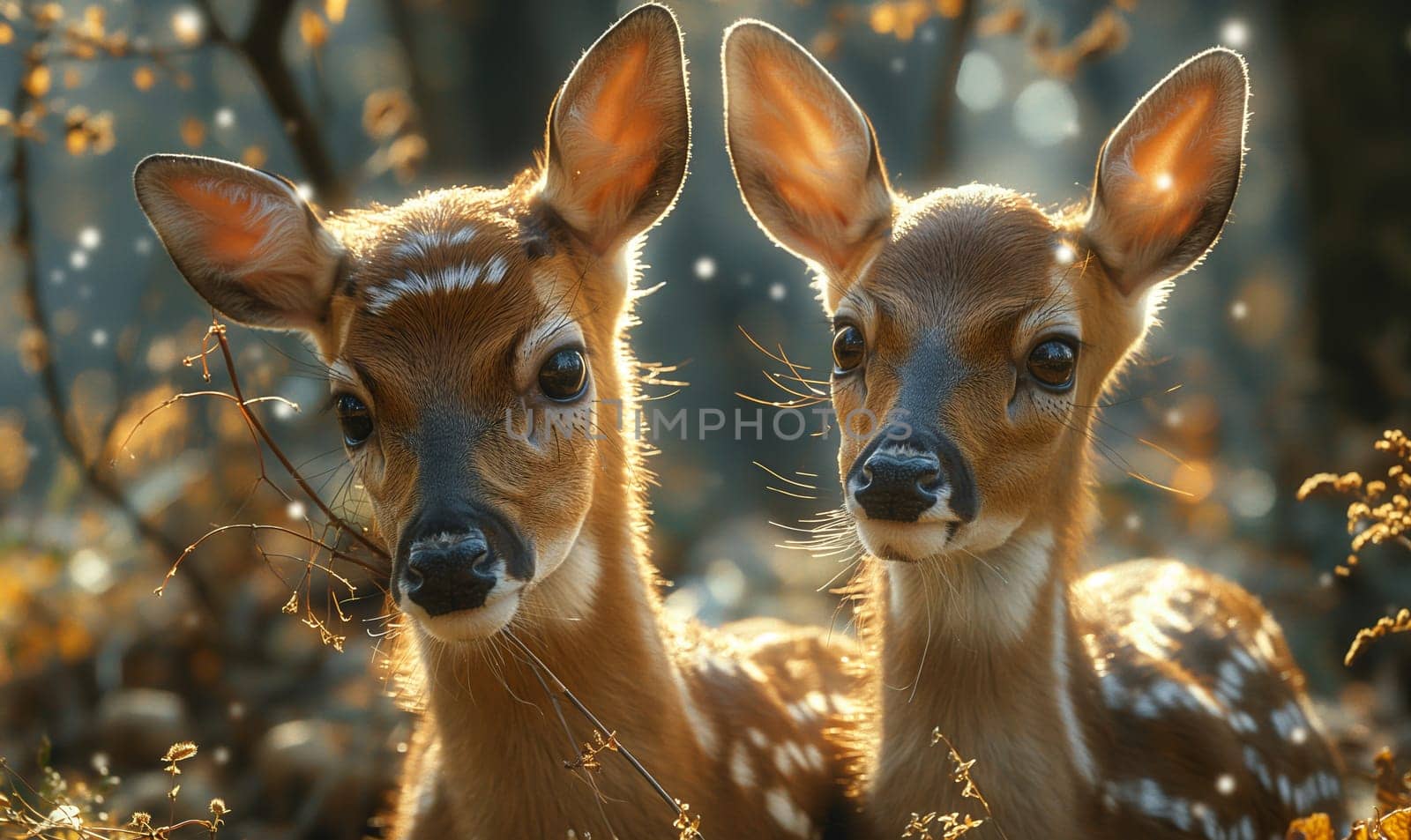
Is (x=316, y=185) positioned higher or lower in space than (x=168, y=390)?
higher

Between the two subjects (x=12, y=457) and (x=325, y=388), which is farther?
(x=12, y=457)

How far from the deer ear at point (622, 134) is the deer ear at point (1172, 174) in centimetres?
112

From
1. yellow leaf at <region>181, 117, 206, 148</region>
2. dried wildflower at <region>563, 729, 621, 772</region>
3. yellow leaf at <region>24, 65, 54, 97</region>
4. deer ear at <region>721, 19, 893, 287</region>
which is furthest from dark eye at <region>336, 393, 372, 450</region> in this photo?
yellow leaf at <region>181, 117, 206, 148</region>

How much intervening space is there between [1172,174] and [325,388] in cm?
428

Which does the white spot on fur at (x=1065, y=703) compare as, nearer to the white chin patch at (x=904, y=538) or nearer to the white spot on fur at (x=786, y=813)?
the white chin patch at (x=904, y=538)

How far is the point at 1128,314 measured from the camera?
355 cm

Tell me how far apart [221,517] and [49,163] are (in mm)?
7465

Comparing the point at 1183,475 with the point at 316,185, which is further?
the point at 1183,475

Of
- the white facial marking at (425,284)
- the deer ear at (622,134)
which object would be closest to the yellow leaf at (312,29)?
the deer ear at (622,134)

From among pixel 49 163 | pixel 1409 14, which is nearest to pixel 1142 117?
pixel 1409 14

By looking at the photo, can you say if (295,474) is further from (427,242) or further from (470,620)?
(470,620)

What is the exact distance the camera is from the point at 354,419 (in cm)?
314

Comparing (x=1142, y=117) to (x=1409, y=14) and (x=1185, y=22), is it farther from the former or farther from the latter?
(x=1185, y=22)

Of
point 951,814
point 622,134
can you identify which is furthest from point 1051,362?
A: point 622,134
